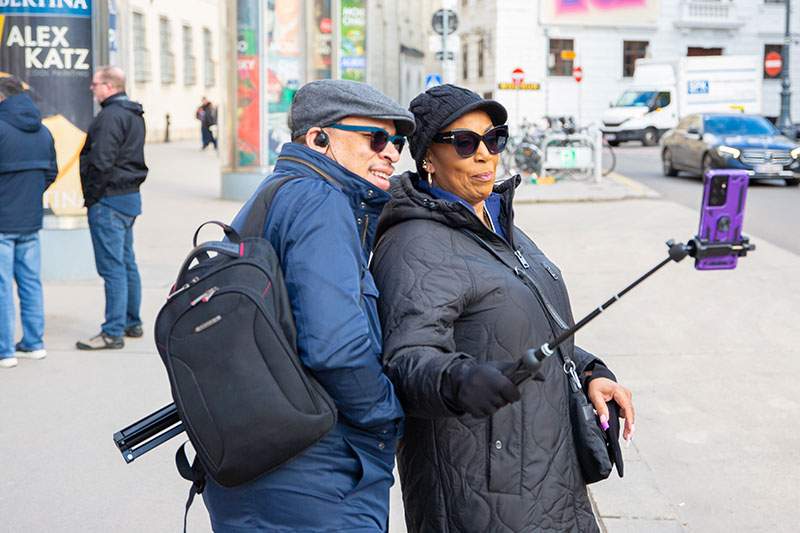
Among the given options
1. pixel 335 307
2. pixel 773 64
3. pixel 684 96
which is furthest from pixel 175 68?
pixel 335 307

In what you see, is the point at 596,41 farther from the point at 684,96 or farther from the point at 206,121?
the point at 206,121

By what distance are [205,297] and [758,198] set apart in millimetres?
17661

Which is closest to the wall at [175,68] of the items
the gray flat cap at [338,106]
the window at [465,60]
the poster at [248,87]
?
the window at [465,60]

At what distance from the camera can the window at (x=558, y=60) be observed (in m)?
47.9

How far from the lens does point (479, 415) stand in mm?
2268

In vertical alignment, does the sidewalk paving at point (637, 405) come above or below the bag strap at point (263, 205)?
below

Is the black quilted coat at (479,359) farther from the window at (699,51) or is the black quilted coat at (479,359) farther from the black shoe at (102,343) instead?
the window at (699,51)

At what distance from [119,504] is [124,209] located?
319cm

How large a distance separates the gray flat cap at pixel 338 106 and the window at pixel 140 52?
3834cm

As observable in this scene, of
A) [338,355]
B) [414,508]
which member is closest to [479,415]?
[338,355]

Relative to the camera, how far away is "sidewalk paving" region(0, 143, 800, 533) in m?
4.77

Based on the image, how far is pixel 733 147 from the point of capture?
69.1 ft

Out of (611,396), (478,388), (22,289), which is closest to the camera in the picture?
(478,388)

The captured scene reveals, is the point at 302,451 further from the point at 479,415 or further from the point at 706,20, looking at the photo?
the point at 706,20
